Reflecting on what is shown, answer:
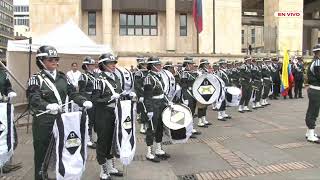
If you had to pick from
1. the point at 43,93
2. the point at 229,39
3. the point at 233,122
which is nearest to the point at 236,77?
the point at 233,122

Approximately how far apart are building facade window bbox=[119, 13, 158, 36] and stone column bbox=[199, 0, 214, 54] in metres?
3.88

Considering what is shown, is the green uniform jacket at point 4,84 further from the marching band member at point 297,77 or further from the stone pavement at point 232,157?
the marching band member at point 297,77

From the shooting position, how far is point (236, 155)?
9.81m

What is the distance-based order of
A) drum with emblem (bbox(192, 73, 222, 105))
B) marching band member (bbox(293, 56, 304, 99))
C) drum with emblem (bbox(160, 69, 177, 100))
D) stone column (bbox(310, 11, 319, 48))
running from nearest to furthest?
drum with emblem (bbox(160, 69, 177, 100)) < drum with emblem (bbox(192, 73, 222, 105)) < marching band member (bbox(293, 56, 304, 99)) < stone column (bbox(310, 11, 319, 48))

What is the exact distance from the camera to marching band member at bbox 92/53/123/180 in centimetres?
791

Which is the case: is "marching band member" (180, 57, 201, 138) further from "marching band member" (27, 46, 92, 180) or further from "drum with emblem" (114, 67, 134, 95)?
"marching band member" (27, 46, 92, 180)

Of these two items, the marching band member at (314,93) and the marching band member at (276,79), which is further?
the marching band member at (276,79)

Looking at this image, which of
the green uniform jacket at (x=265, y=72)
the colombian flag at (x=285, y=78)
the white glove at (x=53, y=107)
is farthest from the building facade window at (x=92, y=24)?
the white glove at (x=53, y=107)

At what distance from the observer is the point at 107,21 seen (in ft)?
125

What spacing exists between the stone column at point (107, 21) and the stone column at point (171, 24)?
Result: 435cm

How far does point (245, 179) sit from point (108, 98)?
246cm

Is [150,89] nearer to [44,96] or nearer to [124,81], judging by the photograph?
[124,81]

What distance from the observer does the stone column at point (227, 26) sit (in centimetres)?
3925

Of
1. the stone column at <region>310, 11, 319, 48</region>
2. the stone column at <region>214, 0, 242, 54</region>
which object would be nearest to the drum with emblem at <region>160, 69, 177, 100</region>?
the stone column at <region>214, 0, 242, 54</region>
